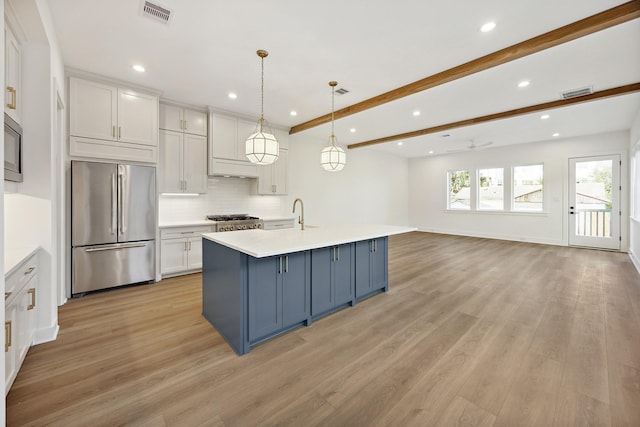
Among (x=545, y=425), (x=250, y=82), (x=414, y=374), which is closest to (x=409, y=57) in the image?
(x=250, y=82)

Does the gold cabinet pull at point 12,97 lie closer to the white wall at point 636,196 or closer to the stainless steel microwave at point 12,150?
the stainless steel microwave at point 12,150

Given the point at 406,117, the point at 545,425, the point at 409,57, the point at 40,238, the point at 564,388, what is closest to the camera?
the point at 545,425

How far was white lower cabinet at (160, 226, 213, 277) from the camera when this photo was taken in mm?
4133

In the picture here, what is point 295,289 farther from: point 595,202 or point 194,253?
point 595,202

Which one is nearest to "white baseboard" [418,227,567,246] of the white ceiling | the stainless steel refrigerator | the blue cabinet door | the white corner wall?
the white corner wall

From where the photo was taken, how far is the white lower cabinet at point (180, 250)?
4133mm

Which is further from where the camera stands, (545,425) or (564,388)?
(564,388)

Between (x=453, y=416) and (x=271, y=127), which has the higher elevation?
(x=271, y=127)

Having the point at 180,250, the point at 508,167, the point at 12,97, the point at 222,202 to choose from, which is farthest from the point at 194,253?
the point at 508,167

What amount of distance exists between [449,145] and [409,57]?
5360mm

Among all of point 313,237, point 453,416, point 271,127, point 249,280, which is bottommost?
point 453,416

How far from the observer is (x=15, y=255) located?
193cm

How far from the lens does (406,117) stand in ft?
17.1

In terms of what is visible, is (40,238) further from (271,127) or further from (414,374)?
(271,127)
